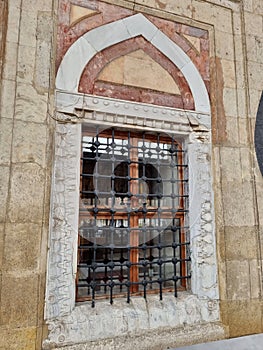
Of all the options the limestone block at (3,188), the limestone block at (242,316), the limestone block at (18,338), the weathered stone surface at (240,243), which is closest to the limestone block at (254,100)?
the weathered stone surface at (240,243)

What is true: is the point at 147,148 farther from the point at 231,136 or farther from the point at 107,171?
the point at 231,136

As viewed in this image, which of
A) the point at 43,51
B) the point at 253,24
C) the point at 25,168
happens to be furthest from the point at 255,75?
the point at 25,168

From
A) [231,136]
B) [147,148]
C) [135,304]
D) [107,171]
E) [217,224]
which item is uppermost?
[231,136]

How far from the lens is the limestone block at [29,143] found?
6.42 ft

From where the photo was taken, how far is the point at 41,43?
2131 millimetres

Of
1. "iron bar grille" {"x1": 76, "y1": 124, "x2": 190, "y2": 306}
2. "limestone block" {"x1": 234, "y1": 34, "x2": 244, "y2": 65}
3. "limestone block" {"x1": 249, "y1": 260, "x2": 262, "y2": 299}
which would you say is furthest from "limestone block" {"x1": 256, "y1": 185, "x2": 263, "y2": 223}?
"limestone block" {"x1": 234, "y1": 34, "x2": 244, "y2": 65}

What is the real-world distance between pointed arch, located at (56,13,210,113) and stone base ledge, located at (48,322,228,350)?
1.84 metres

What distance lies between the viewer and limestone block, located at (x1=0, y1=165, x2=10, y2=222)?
1.85m

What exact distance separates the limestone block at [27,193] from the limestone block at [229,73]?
6.37 ft

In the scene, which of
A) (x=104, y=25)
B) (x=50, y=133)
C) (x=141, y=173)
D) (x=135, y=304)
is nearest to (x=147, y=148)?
(x=141, y=173)

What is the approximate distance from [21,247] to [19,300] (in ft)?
1.09

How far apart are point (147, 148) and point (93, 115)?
55 centimetres

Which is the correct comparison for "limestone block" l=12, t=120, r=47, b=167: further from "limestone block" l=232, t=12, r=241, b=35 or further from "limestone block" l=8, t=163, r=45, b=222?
"limestone block" l=232, t=12, r=241, b=35

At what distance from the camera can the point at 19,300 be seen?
181 cm
